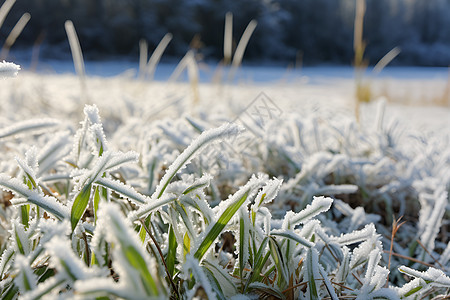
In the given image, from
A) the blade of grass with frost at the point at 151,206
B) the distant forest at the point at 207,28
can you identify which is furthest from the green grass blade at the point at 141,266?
the distant forest at the point at 207,28

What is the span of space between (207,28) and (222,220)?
20.4 m

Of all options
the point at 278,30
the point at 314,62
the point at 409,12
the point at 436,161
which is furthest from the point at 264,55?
the point at 436,161

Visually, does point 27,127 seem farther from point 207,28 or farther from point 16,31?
point 207,28

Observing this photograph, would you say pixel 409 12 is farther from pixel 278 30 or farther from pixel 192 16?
pixel 192 16

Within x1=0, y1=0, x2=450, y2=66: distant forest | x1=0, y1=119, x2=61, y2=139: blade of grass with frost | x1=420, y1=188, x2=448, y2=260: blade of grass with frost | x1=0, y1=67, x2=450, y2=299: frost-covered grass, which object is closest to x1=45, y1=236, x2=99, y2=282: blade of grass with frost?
x1=0, y1=67, x2=450, y2=299: frost-covered grass

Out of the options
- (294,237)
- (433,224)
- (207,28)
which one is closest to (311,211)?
(294,237)

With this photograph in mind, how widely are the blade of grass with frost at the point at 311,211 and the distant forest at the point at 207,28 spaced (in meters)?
16.0

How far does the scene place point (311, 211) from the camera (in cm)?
46

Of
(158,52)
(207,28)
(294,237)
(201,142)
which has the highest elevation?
(207,28)

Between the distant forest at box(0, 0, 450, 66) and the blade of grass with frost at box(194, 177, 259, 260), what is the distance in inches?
631

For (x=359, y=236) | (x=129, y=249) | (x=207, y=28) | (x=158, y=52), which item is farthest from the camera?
(x=207, y=28)

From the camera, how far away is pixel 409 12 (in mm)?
24766

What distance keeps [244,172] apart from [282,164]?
0.21 m

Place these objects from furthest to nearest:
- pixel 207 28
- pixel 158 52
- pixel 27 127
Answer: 1. pixel 207 28
2. pixel 158 52
3. pixel 27 127
